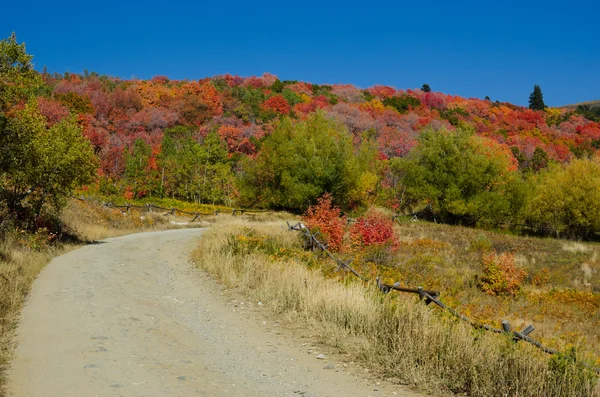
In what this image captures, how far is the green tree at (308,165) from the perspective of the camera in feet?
124

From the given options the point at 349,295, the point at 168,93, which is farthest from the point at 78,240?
the point at 168,93

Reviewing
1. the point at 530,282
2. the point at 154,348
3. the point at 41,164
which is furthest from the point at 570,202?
the point at 154,348

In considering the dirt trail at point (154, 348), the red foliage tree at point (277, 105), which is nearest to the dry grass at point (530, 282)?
the dirt trail at point (154, 348)

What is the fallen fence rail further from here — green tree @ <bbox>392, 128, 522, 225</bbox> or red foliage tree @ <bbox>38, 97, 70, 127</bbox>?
red foliage tree @ <bbox>38, 97, 70, 127</bbox>

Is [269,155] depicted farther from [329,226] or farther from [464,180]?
[329,226]

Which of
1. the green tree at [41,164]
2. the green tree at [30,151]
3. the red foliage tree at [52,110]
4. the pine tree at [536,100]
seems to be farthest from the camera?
the pine tree at [536,100]

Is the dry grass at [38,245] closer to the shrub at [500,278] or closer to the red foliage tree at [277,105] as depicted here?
the shrub at [500,278]

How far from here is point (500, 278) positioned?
61.1 ft

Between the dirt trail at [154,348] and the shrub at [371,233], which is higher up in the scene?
the shrub at [371,233]

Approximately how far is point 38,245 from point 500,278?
17718 mm

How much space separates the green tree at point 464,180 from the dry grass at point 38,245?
90.5 ft

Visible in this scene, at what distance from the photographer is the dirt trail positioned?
19.2ft

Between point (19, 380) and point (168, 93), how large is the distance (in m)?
84.3

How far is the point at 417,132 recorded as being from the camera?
81688 mm
